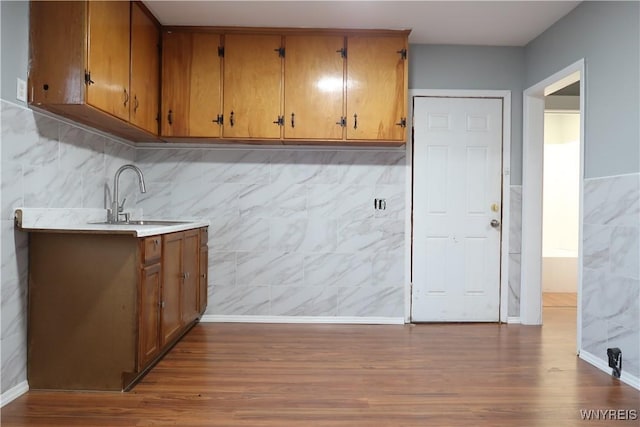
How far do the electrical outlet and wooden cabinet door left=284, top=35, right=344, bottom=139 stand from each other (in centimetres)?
176

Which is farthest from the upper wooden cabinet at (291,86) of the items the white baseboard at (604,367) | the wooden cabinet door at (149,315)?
the white baseboard at (604,367)

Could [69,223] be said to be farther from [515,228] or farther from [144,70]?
[515,228]

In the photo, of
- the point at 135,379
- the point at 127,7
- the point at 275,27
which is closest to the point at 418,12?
the point at 275,27

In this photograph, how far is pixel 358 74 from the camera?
11.9 ft

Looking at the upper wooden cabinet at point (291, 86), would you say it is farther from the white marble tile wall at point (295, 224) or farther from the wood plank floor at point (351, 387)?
the wood plank floor at point (351, 387)

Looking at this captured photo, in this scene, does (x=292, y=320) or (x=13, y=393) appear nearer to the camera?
→ (x=13, y=393)

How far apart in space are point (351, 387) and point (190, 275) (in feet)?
5.00

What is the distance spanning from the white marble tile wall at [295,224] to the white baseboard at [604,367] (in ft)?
4.70

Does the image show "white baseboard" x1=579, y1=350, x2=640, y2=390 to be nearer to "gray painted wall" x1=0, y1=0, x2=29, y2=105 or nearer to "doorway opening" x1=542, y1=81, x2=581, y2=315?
"doorway opening" x1=542, y1=81, x2=581, y2=315

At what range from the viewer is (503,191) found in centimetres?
401

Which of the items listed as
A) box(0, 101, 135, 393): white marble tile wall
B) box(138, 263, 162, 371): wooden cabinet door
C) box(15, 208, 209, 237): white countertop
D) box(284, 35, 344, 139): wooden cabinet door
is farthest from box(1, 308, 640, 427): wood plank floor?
box(284, 35, 344, 139): wooden cabinet door

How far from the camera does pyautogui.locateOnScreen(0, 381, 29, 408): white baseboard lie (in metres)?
2.27

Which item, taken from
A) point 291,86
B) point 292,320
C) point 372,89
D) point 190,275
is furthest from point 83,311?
point 372,89

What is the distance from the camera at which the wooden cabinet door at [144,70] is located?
122 inches
